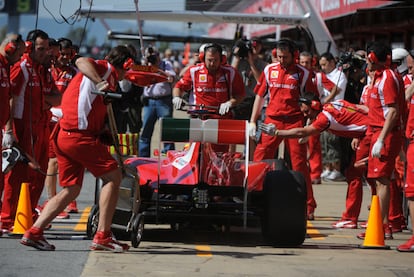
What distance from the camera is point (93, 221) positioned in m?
10.2

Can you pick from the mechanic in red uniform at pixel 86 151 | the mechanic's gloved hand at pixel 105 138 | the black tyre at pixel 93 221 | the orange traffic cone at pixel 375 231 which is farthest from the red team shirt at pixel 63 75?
the orange traffic cone at pixel 375 231

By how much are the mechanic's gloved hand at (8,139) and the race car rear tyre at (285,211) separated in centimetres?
251

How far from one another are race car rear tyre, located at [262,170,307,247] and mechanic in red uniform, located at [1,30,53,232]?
8.15 feet

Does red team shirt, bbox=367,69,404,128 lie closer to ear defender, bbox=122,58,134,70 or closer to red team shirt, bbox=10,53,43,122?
ear defender, bbox=122,58,134,70

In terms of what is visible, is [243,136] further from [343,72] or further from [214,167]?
[343,72]

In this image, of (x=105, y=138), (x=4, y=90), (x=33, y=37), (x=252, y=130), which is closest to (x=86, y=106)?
(x=105, y=138)

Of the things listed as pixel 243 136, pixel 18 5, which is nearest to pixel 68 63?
pixel 243 136

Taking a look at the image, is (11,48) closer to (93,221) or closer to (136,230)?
(93,221)

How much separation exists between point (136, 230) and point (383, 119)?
2874mm

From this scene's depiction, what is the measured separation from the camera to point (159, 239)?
1079 centimetres

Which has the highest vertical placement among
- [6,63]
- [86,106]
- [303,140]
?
[6,63]

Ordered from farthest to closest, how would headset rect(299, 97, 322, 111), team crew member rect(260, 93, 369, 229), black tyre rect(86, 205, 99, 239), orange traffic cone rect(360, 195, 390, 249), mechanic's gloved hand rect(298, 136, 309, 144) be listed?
mechanic's gloved hand rect(298, 136, 309, 144) → headset rect(299, 97, 322, 111) → team crew member rect(260, 93, 369, 229) → orange traffic cone rect(360, 195, 390, 249) → black tyre rect(86, 205, 99, 239)

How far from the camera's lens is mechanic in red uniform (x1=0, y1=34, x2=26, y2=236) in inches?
406

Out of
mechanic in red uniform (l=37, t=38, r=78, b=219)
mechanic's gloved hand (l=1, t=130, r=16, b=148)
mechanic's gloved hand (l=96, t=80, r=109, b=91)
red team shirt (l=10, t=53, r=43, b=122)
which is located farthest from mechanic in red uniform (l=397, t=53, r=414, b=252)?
mechanic in red uniform (l=37, t=38, r=78, b=219)
